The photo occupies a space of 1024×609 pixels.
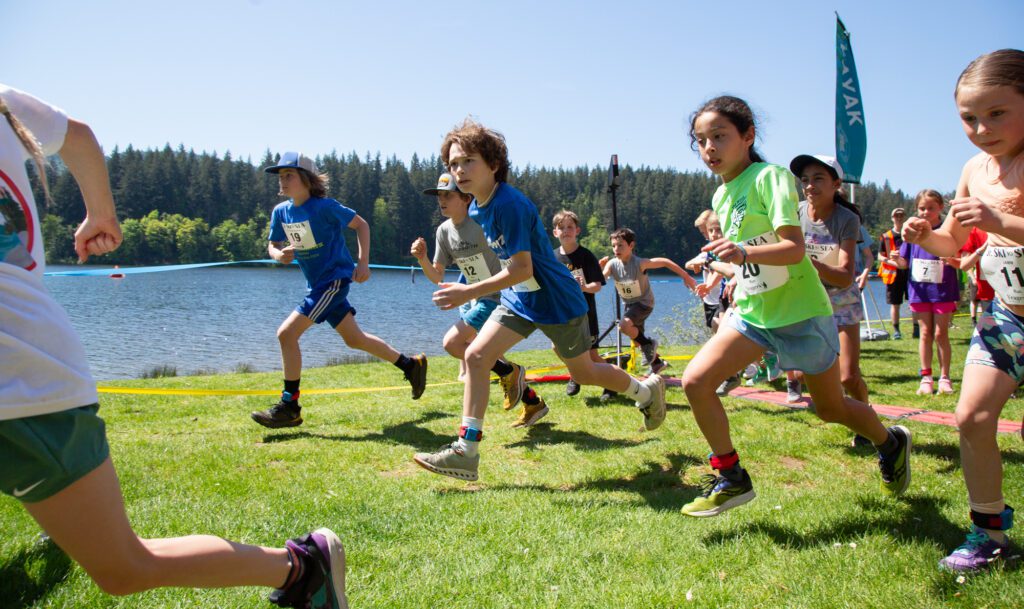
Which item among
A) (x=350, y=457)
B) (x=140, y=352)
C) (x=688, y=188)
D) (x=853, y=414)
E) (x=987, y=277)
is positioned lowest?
(x=140, y=352)

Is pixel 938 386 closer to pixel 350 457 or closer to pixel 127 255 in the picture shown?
pixel 350 457

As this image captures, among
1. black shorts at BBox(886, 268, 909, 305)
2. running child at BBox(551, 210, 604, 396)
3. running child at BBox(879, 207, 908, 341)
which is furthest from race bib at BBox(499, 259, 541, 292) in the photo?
black shorts at BBox(886, 268, 909, 305)

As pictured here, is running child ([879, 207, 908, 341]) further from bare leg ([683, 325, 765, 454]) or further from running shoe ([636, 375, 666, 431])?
bare leg ([683, 325, 765, 454])

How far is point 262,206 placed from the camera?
272 feet

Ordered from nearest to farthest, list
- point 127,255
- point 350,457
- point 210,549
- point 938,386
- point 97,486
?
point 97,486, point 210,549, point 350,457, point 938,386, point 127,255

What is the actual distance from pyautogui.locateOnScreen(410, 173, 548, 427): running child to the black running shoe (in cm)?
148

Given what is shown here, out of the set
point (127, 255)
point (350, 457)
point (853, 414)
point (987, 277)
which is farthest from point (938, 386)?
point (127, 255)

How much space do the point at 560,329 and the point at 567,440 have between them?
1360 mm

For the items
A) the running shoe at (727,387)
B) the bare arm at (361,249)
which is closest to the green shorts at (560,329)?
the bare arm at (361,249)

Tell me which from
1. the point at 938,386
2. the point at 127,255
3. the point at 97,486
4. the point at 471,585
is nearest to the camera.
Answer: the point at 97,486

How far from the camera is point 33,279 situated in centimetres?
161

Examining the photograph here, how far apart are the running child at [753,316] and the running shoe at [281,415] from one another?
383 centimetres

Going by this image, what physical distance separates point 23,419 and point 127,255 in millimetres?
70048

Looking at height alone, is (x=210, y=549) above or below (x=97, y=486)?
below
